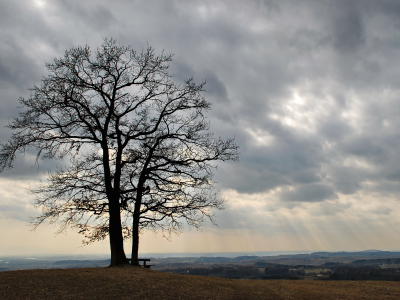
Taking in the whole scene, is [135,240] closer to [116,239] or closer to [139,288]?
[116,239]

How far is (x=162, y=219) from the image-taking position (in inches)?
818

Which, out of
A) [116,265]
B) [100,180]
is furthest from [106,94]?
[116,265]

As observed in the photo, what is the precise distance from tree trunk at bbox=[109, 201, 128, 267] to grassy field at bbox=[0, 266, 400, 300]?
9.03 feet

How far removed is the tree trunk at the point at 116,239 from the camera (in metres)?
18.5

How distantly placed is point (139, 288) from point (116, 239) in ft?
22.2

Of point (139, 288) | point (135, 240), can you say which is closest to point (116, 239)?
point (135, 240)

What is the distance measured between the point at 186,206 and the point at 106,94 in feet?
32.4

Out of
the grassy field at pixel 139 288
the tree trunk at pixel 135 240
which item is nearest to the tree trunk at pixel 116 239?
the tree trunk at pixel 135 240

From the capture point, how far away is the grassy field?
38.3ft

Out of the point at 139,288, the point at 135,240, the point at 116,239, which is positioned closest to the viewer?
the point at 139,288

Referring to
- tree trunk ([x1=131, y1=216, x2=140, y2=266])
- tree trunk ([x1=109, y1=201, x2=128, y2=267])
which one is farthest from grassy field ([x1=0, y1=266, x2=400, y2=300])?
tree trunk ([x1=131, y1=216, x2=140, y2=266])

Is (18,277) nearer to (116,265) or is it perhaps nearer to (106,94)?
(116,265)

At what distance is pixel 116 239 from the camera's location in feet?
62.0

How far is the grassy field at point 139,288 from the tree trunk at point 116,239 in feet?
9.03
